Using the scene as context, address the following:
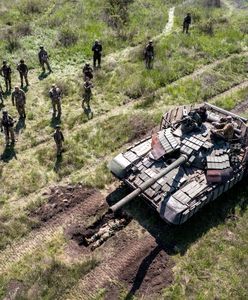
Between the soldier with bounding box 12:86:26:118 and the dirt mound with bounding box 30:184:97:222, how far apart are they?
5874mm

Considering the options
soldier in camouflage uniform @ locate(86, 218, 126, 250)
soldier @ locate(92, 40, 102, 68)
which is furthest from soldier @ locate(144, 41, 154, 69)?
soldier in camouflage uniform @ locate(86, 218, 126, 250)

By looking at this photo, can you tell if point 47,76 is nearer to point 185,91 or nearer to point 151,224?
point 185,91

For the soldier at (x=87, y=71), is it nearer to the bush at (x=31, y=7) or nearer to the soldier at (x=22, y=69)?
→ the soldier at (x=22, y=69)

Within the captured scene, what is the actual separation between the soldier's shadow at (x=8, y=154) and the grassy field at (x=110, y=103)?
0.08 metres

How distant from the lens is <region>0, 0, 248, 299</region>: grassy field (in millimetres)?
16234

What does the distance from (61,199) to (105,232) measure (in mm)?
2573

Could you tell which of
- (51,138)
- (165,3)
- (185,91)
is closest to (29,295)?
(51,138)

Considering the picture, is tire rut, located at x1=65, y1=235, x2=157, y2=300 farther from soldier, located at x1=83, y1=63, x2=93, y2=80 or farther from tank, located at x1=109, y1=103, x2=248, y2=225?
soldier, located at x1=83, y1=63, x2=93, y2=80

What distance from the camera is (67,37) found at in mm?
31344

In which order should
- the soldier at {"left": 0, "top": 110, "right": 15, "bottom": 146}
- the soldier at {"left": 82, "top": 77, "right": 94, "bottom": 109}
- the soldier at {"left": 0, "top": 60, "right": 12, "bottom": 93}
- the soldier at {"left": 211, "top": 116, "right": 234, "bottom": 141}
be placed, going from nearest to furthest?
1. the soldier at {"left": 211, "top": 116, "right": 234, "bottom": 141}
2. the soldier at {"left": 0, "top": 110, "right": 15, "bottom": 146}
3. the soldier at {"left": 82, "top": 77, "right": 94, "bottom": 109}
4. the soldier at {"left": 0, "top": 60, "right": 12, "bottom": 93}

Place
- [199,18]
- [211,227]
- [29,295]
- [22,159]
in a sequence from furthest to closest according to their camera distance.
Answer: [199,18], [22,159], [211,227], [29,295]

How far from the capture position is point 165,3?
38.7 metres

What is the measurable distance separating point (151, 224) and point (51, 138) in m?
7.42

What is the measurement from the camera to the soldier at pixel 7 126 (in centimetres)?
2119
